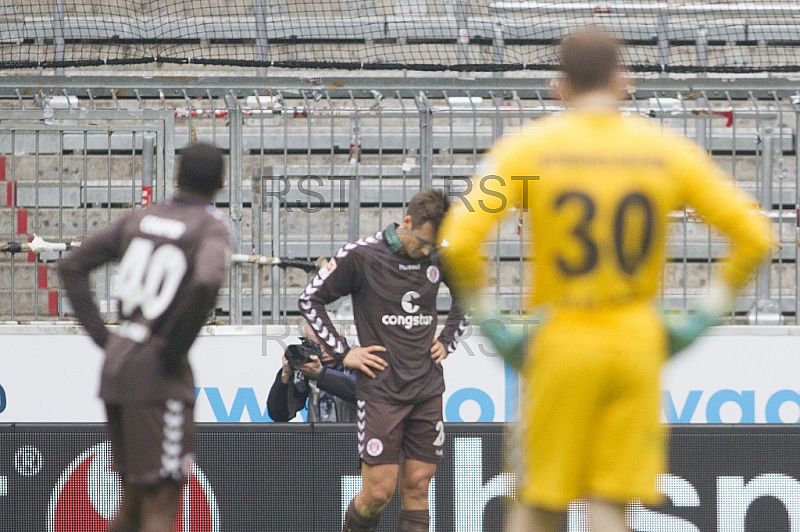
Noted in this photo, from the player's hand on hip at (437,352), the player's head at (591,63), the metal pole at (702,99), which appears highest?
the metal pole at (702,99)

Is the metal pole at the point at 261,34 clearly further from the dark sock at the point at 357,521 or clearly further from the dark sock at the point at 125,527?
the dark sock at the point at 125,527

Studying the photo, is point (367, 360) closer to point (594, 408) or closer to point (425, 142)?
point (594, 408)

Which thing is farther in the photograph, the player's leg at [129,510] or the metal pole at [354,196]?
the metal pole at [354,196]

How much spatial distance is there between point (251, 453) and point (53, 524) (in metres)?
1.12

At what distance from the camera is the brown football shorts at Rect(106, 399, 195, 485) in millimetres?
3723

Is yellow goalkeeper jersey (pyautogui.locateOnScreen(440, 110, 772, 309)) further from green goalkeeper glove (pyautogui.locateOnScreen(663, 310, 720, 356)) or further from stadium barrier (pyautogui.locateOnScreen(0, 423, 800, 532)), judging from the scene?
stadium barrier (pyautogui.locateOnScreen(0, 423, 800, 532))

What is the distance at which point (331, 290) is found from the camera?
571 cm

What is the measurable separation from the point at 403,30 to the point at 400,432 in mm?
6037

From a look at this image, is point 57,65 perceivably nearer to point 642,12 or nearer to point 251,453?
point 251,453

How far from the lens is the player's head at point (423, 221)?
215 inches

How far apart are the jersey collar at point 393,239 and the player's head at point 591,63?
2646 millimetres

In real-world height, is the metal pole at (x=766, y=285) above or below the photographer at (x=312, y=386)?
above

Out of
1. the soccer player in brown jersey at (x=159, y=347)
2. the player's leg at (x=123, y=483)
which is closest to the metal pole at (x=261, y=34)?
the soccer player in brown jersey at (x=159, y=347)

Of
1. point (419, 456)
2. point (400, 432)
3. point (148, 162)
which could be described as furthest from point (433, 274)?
point (148, 162)
